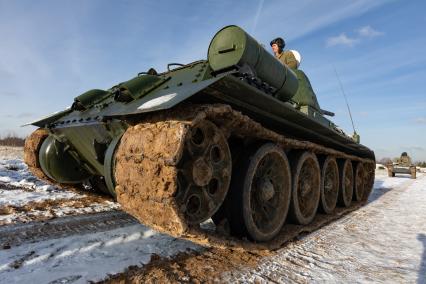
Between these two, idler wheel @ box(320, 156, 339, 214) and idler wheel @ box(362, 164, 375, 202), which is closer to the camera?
idler wheel @ box(320, 156, 339, 214)

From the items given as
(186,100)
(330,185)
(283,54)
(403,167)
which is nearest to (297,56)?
(283,54)

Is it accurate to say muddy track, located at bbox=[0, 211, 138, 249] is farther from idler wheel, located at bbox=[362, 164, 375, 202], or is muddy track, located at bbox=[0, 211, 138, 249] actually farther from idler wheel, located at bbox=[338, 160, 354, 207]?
idler wheel, located at bbox=[362, 164, 375, 202]

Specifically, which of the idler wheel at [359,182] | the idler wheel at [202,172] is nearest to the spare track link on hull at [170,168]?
the idler wheel at [202,172]

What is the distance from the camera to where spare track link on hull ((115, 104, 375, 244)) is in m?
2.65

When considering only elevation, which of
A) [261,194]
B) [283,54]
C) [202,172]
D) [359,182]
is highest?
[283,54]

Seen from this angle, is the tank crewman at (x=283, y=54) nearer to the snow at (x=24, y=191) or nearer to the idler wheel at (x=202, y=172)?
the idler wheel at (x=202, y=172)

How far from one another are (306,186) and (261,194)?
1494 mm

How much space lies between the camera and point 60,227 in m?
4.24

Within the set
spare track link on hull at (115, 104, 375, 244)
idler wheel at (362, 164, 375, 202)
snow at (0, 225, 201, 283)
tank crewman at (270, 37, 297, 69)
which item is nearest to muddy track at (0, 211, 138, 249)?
snow at (0, 225, 201, 283)

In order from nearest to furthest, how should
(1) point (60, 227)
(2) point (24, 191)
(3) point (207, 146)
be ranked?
(3) point (207, 146)
(1) point (60, 227)
(2) point (24, 191)

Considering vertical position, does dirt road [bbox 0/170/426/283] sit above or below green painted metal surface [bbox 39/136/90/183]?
below

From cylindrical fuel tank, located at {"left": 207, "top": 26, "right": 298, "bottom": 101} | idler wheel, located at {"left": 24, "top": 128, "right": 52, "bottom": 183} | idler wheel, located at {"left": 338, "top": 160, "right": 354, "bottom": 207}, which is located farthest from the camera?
idler wheel, located at {"left": 338, "top": 160, "right": 354, "bottom": 207}

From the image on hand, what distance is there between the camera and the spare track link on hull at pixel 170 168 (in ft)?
8.71

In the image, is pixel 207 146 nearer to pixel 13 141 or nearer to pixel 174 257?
pixel 174 257
